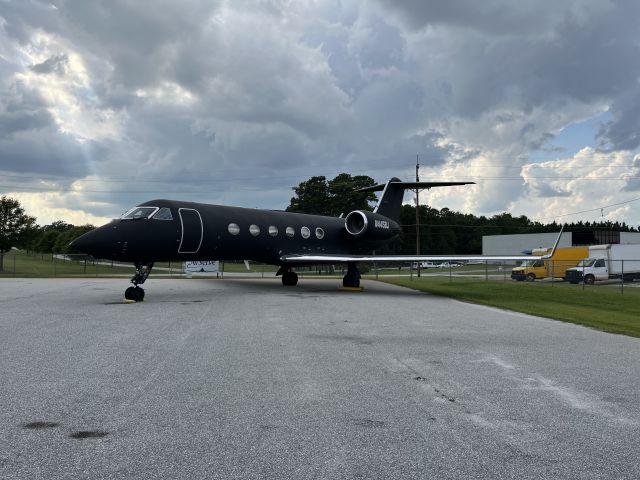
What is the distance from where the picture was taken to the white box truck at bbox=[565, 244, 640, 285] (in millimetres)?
35719

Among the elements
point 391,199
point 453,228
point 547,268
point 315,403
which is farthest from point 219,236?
point 453,228

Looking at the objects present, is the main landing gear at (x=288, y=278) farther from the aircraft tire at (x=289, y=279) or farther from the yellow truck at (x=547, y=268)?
the yellow truck at (x=547, y=268)

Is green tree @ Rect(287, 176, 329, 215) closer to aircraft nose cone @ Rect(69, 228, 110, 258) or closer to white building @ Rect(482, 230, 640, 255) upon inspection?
white building @ Rect(482, 230, 640, 255)

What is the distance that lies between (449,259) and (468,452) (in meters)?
16.2

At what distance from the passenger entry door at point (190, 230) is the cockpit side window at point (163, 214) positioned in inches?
19.9

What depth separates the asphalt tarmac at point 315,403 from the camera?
12.7 feet

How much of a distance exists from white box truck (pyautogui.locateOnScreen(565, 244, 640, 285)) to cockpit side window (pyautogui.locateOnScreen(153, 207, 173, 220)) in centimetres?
2831

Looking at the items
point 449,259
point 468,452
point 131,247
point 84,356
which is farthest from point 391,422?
point 449,259

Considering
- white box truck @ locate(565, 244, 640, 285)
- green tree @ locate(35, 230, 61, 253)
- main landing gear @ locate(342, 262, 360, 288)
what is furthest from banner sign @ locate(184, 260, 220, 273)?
green tree @ locate(35, 230, 61, 253)

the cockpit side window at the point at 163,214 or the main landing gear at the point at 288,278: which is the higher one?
the cockpit side window at the point at 163,214

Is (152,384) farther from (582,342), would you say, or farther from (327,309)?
(327,309)

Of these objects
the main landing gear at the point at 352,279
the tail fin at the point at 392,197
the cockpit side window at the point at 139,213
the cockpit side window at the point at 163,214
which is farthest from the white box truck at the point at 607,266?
the cockpit side window at the point at 139,213

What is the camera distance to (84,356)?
25.6ft

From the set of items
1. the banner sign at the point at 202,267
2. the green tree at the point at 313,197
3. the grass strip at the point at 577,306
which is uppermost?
the green tree at the point at 313,197
